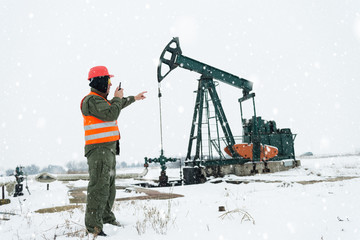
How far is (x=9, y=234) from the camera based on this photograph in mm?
2570

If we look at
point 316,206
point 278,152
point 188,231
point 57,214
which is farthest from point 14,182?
point 278,152

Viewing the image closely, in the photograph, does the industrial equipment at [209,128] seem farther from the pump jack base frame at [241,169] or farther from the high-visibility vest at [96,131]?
the high-visibility vest at [96,131]

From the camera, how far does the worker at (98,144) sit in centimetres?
232

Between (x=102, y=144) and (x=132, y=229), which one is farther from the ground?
(x=102, y=144)

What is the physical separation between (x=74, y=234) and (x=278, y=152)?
1286 cm

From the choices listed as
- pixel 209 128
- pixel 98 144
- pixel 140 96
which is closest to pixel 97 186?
pixel 98 144

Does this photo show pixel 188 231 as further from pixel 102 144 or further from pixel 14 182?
pixel 14 182

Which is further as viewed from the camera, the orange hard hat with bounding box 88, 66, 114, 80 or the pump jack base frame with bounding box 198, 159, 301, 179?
the pump jack base frame with bounding box 198, 159, 301, 179

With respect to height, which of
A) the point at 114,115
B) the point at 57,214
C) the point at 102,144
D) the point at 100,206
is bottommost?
the point at 57,214

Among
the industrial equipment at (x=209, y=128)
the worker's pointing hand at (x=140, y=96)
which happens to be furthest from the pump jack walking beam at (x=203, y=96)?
the worker's pointing hand at (x=140, y=96)

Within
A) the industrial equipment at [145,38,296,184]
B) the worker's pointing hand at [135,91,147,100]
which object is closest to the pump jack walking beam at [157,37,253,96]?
the industrial equipment at [145,38,296,184]

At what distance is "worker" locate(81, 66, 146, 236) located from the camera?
91.4 inches

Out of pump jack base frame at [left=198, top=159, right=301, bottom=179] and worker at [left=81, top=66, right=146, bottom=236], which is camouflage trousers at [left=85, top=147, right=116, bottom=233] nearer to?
worker at [left=81, top=66, right=146, bottom=236]

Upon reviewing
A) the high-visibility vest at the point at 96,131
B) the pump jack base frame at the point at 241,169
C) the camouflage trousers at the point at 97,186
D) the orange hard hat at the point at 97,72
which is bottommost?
the pump jack base frame at the point at 241,169
